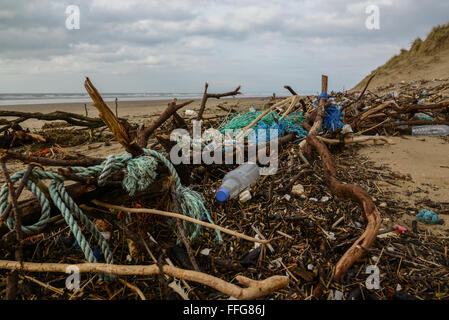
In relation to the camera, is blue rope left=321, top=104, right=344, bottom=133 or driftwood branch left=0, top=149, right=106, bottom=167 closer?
driftwood branch left=0, top=149, right=106, bottom=167

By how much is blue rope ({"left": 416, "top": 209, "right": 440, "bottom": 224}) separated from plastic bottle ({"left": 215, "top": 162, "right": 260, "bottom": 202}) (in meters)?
1.33

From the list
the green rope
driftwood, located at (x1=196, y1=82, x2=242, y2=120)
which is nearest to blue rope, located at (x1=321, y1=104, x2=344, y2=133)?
driftwood, located at (x1=196, y1=82, x2=242, y2=120)

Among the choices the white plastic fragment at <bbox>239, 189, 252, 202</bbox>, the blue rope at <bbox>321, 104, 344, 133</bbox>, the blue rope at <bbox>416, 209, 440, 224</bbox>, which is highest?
the blue rope at <bbox>321, 104, 344, 133</bbox>

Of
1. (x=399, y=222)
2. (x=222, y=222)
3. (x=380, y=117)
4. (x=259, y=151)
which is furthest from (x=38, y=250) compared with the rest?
(x=380, y=117)

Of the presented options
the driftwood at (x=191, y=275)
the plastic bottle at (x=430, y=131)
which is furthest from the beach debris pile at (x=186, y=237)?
the plastic bottle at (x=430, y=131)

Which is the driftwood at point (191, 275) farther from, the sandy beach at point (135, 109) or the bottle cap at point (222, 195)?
the sandy beach at point (135, 109)

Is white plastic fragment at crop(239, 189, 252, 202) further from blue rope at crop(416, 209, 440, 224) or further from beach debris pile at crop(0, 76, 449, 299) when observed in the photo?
blue rope at crop(416, 209, 440, 224)

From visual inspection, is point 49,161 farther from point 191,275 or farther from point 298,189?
point 298,189

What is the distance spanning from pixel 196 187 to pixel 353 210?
52.9 inches

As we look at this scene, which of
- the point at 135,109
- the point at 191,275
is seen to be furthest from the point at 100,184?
the point at 135,109

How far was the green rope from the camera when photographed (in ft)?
4.31

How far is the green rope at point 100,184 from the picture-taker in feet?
4.31

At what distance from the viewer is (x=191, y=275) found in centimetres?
123

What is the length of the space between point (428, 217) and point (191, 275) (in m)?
1.81
